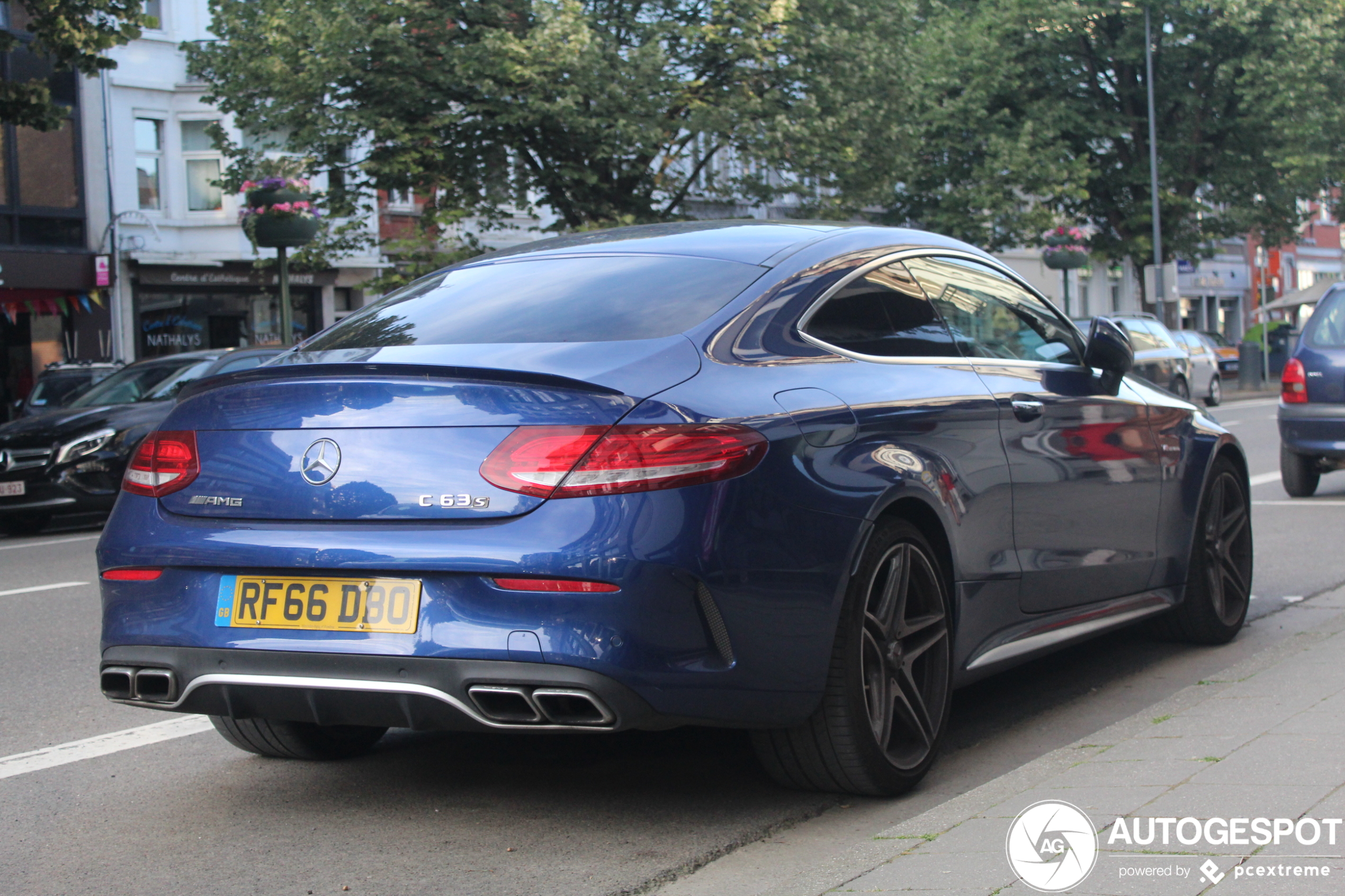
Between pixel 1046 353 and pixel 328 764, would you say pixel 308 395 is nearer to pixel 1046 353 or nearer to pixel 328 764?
pixel 328 764

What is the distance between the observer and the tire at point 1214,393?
3222 cm

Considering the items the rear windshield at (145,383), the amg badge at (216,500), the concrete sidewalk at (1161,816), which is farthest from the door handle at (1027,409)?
the rear windshield at (145,383)

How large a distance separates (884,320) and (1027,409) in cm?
68

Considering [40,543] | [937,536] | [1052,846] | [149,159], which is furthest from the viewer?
[149,159]

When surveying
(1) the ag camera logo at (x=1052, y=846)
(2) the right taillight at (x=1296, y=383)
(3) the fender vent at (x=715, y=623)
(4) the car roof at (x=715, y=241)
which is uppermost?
(4) the car roof at (x=715, y=241)

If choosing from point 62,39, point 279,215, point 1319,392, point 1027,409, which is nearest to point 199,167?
point 279,215

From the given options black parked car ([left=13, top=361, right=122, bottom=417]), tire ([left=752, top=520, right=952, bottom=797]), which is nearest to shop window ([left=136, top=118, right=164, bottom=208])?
black parked car ([left=13, top=361, right=122, bottom=417])

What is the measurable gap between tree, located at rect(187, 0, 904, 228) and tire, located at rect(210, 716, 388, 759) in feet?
57.6

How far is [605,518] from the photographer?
3500mm

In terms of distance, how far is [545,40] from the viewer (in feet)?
70.9

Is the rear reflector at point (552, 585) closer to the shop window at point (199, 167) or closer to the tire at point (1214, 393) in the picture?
the shop window at point (199, 167)

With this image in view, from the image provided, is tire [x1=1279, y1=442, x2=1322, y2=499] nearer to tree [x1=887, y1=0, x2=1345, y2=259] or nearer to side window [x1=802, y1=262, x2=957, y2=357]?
side window [x1=802, y1=262, x2=957, y2=357]

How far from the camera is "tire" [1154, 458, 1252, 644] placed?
6.18 m

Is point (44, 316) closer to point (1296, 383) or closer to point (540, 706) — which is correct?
point (1296, 383)
